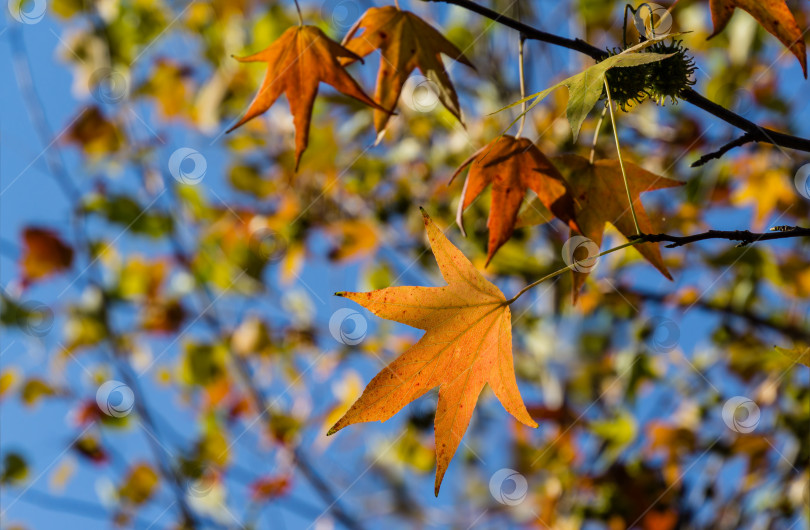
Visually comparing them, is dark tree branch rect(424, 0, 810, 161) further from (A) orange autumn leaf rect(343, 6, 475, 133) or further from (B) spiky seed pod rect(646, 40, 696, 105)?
(A) orange autumn leaf rect(343, 6, 475, 133)

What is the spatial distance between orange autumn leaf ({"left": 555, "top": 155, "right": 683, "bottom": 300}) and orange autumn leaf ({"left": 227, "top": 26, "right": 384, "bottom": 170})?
39cm

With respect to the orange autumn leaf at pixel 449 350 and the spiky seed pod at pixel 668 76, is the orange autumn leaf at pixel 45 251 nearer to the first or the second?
the orange autumn leaf at pixel 449 350

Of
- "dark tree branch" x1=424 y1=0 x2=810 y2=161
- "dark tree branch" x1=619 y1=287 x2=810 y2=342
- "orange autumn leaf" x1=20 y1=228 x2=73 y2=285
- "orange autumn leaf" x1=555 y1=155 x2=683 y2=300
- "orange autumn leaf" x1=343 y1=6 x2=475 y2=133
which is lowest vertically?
"dark tree branch" x1=619 y1=287 x2=810 y2=342

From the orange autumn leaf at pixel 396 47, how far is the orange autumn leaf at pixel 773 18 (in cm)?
40

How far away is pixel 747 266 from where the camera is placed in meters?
2.33

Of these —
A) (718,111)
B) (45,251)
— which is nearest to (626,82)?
(718,111)

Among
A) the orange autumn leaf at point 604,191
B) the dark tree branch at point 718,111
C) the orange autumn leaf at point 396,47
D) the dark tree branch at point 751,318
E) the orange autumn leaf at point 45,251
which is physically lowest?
the dark tree branch at point 751,318

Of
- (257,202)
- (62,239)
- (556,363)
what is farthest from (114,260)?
(556,363)

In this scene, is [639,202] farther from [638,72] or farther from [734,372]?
→ [734,372]

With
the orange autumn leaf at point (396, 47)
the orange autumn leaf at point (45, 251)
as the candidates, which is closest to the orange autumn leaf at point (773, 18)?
the orange autumn leaf at point (396, 47)

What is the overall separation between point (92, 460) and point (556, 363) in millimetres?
2232

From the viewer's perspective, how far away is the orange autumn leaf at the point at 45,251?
3.08 metres

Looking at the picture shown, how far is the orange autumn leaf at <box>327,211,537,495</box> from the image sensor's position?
2.85ft

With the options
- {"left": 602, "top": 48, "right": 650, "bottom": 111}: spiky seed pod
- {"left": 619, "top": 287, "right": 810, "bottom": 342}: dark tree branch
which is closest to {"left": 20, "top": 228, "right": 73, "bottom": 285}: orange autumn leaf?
{"left": 619, "top": 287, "right": 810, "bottom": 342}: dark tree branch
